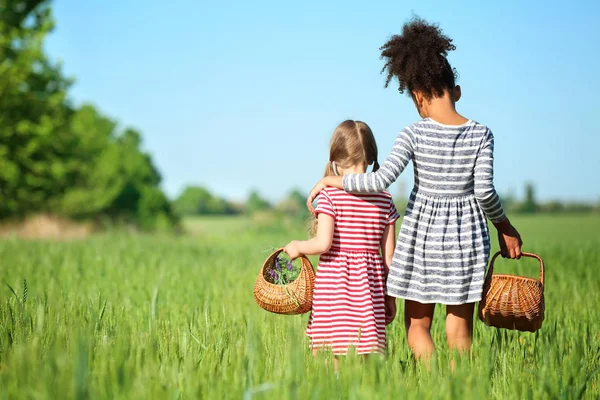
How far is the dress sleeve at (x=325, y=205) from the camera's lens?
10.7 ft

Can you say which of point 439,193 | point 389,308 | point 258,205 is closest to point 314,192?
point 439,193

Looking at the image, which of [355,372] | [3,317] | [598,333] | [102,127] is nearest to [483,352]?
[355,372]

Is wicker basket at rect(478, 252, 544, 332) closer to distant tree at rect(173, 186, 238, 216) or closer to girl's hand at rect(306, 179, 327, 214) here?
girl's hand at rect(306, 179, 327, 214)

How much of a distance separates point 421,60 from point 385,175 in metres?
0.66

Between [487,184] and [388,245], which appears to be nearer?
[487,184]

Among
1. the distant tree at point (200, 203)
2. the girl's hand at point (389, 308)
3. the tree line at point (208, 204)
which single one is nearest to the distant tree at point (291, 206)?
the tree line at point (208, 204)

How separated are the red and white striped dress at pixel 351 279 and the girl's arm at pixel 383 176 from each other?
64 mm

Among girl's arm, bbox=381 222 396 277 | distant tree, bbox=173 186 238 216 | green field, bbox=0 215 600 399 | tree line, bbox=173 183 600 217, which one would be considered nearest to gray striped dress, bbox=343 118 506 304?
girl's arm, bbox=381 222 396 277

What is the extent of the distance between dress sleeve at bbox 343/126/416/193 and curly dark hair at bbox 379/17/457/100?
304mm

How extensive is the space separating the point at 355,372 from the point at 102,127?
4026 centimetres

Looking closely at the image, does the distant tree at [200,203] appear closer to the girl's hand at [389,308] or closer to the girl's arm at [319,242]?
the girl's hand at [389,308]

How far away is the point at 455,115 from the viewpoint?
11.0 feet

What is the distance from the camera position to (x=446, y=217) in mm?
3283

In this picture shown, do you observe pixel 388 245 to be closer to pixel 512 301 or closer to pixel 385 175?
pixel 385 175
